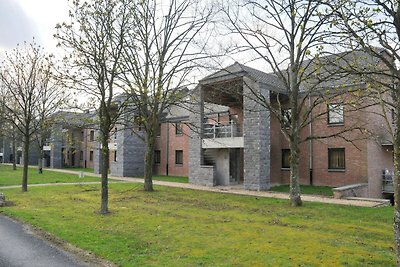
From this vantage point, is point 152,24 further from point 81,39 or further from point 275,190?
point 275,190

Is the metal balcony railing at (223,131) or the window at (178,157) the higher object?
the metal balcony railing at (223,131)

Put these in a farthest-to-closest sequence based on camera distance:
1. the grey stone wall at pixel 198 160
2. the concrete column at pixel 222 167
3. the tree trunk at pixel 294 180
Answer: the concrete column at pixel 222 167 → the grey stone wall at pixel 198 160 → the tree trunk at pixel 294 180

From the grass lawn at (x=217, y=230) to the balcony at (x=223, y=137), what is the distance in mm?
6592

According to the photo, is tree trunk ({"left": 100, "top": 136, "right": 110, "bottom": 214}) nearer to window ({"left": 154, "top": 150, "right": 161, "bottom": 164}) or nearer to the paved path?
the paved path

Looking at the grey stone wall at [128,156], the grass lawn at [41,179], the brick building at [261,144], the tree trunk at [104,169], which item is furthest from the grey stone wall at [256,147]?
the grey stone wall at [128,156]

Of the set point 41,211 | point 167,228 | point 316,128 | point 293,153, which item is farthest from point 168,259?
point 316,128

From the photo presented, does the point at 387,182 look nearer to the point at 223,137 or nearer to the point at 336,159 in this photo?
the point at 336,159

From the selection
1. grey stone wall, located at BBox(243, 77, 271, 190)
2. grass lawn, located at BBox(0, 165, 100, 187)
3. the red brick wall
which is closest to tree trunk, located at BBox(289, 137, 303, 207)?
grey stone wall, located at BBox(243, 77, 271, 190)

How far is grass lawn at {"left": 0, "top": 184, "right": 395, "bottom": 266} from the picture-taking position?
24.5 ft

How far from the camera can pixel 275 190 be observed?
A: 21.6 metres

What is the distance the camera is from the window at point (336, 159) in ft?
73.8

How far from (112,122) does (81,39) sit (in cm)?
318

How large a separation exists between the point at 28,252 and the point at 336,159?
773 inches

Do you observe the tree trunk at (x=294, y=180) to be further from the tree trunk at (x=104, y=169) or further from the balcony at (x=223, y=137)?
the tree trunk at (x=104, y=169)
